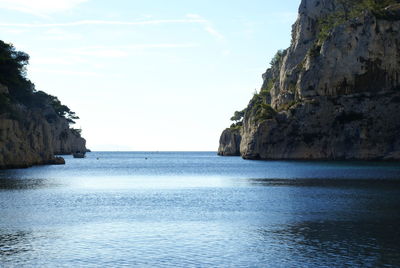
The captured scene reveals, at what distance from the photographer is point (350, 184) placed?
7306cm

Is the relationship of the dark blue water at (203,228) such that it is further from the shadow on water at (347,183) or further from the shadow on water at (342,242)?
the shadow on water at (347,183)

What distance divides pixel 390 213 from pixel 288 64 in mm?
147966

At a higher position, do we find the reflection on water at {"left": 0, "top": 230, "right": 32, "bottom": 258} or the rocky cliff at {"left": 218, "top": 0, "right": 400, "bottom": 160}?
the rocky cliff at {"left": 218, "top": 0, "right": 400, "bottom": 160}

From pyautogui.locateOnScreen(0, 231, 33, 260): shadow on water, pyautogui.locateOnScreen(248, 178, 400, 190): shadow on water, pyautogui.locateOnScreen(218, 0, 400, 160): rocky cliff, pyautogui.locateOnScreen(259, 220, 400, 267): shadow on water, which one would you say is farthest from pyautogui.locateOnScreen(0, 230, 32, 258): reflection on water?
pyautogui.locateOnScreen(218, 0, 400, 160): rocky cliff

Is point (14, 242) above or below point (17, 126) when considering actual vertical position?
below

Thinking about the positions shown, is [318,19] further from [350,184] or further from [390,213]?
[390,213]

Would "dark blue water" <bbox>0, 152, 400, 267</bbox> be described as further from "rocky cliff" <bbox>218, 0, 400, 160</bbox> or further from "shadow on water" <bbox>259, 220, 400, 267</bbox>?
"rocky cliff" <bbox>218, 0, 400, 160</bbox>

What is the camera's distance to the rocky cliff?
475ft

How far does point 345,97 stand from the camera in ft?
498

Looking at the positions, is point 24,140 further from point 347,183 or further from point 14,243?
point 14,243

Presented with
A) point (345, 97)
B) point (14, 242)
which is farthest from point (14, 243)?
point (345, 97)

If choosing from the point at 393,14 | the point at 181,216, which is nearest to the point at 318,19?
the point at 393,14

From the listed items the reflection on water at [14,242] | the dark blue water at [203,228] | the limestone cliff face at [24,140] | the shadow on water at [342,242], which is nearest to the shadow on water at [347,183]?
the dark blue water at [203,228]

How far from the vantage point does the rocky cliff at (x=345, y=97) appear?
144875 mm
